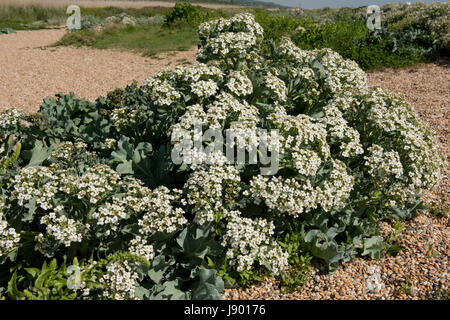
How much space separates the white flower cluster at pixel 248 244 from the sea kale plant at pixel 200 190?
1 centimetres

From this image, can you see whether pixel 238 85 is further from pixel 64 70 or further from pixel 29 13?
pixel 29 13

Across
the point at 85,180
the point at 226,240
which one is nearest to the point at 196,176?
the point at 226,240

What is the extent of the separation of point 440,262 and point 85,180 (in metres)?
3.44

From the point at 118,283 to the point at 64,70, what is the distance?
9579 millimetres

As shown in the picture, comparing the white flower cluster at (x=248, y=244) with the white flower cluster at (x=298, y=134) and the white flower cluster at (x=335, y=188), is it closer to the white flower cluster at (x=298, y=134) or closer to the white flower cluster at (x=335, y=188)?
the white flower cluster at (x=335, y=188)

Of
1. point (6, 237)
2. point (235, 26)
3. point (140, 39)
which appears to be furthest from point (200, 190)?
point (140, 39)

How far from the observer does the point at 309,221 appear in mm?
3553

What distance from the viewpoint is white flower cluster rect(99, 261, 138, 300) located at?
2.44 m

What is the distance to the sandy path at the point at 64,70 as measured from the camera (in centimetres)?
846

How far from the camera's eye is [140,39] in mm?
14188

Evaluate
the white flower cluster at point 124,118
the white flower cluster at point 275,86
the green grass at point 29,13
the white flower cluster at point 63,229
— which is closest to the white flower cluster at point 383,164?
the white flower cluster at point 275,86

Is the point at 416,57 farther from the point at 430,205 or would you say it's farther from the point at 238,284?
the point at 238,284

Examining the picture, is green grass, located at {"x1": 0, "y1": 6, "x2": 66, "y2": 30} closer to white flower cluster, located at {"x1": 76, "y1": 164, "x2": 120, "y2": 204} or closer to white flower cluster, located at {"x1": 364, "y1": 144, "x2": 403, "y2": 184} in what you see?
white flower cluster, located at {"x1": 76, "y1": 164, "x2": 120, "y2": 204}

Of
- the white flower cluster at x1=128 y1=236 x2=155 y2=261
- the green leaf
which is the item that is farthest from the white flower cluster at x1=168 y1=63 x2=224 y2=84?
the green leaf
